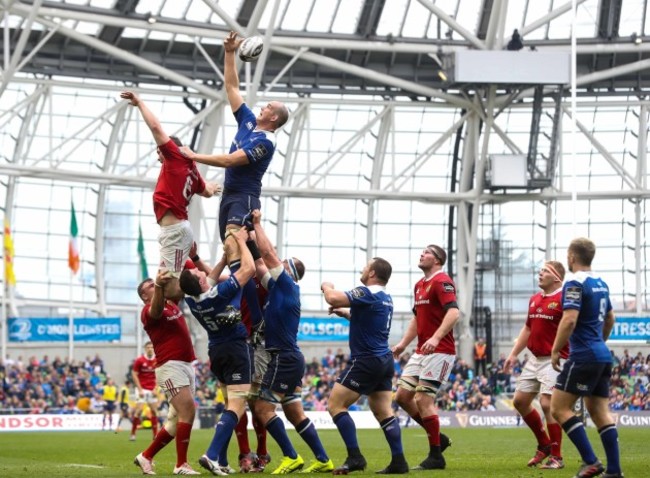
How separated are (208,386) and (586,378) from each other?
1198 inches

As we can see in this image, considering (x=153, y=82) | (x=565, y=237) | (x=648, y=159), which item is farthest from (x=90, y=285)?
(x=648, y=159)

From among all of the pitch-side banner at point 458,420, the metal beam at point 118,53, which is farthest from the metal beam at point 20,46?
the pitch-side banner at point 458,420

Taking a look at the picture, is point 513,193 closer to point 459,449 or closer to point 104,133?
point 104,133

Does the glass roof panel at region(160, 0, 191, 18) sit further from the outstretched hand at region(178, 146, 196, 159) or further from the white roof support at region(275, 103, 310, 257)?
the outstretched hand at region(178, 146, 196, 159)

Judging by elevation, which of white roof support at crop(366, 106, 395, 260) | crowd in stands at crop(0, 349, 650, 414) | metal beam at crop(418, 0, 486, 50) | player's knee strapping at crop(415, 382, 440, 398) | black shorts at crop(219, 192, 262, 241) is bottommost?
crowd in stands at crop(0, 349, 650, 414)

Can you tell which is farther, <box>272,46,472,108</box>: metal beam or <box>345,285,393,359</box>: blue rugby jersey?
<box>272,46,472,108</box>: metal beam

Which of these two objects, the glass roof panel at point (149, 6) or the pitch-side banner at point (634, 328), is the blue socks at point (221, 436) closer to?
the glass roof panel at point (149, 6)

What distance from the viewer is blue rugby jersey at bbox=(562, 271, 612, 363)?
413 inches

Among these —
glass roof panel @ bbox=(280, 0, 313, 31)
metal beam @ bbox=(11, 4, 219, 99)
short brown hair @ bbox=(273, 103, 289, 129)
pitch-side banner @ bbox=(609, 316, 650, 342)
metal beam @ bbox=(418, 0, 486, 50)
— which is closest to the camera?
short brown hair @ bbox=(273, 103, 289, 129)

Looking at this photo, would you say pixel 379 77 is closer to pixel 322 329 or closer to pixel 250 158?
pixel 322 329

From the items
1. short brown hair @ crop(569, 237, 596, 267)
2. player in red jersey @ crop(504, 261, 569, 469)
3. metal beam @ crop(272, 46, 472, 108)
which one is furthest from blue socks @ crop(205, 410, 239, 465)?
metal beam @ crop(272, 46, 472, 108)

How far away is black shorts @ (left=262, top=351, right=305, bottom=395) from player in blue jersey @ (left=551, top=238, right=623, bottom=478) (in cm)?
248

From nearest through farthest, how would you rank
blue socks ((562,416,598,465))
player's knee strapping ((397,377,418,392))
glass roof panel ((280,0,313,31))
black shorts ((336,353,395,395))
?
blue socks ((562,416,598,465))
black shorts ((336,353,395,395))
player's knee strapping ((397,377,418,392))
glass roof panel ((280,0,313,31))

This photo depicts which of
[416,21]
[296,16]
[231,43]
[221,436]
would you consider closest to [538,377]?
[221,436]
